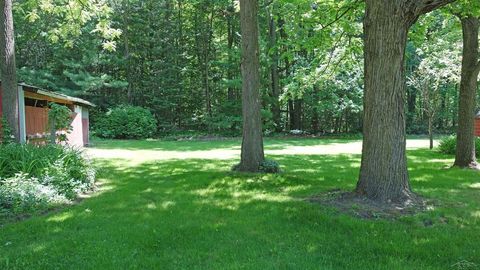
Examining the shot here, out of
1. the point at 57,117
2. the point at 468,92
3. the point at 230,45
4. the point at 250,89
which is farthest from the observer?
the point at 230,45

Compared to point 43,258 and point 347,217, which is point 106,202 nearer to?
point 43,258

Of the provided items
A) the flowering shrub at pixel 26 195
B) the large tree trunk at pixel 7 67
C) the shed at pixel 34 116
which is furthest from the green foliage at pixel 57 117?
the flowering shrub at pixel 26 195

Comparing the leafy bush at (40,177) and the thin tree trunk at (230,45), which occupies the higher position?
the thin tree trunk at (230,45)

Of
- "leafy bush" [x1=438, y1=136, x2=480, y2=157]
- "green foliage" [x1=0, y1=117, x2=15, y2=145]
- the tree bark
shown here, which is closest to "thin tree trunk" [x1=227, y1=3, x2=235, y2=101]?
the tree bark

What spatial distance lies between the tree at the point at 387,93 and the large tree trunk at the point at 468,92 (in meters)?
6.10

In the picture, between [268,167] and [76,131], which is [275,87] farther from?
[268,167]

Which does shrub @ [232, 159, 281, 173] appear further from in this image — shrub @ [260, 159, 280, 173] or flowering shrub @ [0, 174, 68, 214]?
flowering shrub @ [0, 174, 68, 214]

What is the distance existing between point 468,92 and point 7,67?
12.0m

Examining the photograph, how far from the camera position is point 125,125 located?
91.2ft

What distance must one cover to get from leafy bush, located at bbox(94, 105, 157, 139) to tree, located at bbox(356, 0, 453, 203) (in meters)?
22.9

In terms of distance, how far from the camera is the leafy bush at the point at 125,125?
27.7m

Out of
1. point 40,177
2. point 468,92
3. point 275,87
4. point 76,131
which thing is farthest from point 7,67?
point 275,87

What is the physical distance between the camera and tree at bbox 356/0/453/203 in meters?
6.31

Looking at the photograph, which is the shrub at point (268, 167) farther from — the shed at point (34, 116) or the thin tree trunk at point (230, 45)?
the thin tree trunk at point (230, 45)
